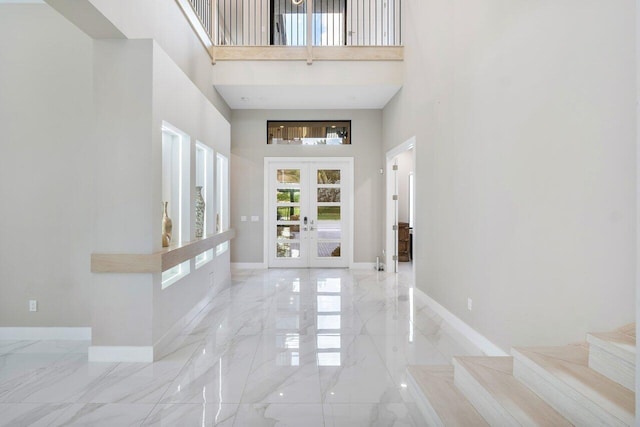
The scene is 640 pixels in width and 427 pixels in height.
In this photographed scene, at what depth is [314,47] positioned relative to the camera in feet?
21.1

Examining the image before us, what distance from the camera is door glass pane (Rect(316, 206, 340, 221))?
834 cm

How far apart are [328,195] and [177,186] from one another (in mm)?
4192

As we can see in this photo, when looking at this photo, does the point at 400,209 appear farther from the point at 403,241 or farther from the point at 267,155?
the point at 267,155

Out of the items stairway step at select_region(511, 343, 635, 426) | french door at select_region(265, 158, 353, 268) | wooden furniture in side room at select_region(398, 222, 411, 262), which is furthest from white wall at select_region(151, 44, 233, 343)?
wooden furniture in side room at select_region(398, 222, 411, 262)

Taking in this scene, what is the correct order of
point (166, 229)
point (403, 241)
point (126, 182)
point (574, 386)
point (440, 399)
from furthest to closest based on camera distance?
point (403, 241) < point (166, 229) < point (126, 182) < point (440, 399) < point (574, 386)

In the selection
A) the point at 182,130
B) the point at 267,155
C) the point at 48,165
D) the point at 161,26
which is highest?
the point at 161,26

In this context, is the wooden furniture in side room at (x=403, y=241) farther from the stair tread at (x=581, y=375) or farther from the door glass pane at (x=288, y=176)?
the stair tread at (x=581, y=375)

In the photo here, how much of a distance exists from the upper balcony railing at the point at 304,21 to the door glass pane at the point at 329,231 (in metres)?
3.51

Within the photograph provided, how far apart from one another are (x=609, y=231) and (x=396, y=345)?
2.23 metres

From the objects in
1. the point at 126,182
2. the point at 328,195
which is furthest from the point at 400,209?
the point at 126,182

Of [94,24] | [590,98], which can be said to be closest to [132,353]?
[94,24]

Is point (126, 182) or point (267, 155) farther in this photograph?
point (267, 155)

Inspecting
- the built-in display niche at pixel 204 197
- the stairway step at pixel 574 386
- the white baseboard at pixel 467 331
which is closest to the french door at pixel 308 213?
the built-in display niche at pixel 204 197

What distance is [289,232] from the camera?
8359 millimetres
